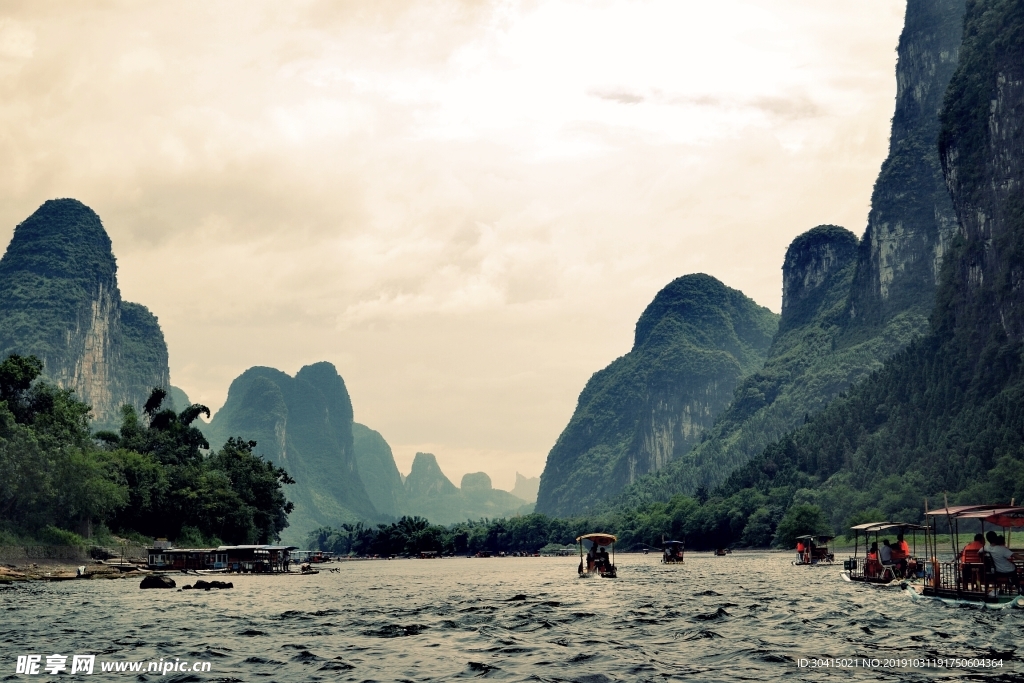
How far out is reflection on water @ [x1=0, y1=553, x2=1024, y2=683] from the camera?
2869 cm

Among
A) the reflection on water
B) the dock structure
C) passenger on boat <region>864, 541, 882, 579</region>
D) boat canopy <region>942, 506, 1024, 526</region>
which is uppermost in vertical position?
boat canopy <region>942, 506, 1024, 526</region>

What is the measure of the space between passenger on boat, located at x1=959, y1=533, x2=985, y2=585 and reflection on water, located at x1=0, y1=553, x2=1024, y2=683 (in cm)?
154

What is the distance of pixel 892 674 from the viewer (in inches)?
1037

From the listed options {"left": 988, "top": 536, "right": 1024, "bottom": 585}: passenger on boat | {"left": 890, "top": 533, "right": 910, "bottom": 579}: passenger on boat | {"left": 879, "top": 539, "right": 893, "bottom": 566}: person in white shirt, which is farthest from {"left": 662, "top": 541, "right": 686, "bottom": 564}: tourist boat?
{"left": 988, "top": 536, "right": 1024, "bottom": 585}: passenger on boat

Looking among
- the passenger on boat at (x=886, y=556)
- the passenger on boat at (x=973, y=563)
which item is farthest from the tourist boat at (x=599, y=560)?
the passenger on boat at (x=973, y=563)

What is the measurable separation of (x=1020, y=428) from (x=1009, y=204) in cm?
5901

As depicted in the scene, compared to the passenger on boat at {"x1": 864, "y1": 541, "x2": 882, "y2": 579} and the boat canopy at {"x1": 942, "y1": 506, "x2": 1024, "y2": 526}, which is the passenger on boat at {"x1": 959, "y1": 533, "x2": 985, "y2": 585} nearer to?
the boat canopy at {"x1": 942, "y1": 506, "x2": 1024, "y2": 526}

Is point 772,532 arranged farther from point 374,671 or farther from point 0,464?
point 374,671

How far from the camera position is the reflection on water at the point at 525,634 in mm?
28688

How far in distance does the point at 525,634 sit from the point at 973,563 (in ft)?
65.3

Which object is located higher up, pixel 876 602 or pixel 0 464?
pixel 0 464

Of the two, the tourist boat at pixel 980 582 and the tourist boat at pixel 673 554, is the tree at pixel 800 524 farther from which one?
the tourist boat at pixel 980 582

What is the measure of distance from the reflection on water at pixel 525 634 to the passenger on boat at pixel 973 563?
5.05 feet

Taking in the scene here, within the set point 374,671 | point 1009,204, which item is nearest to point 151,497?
point 374,671
